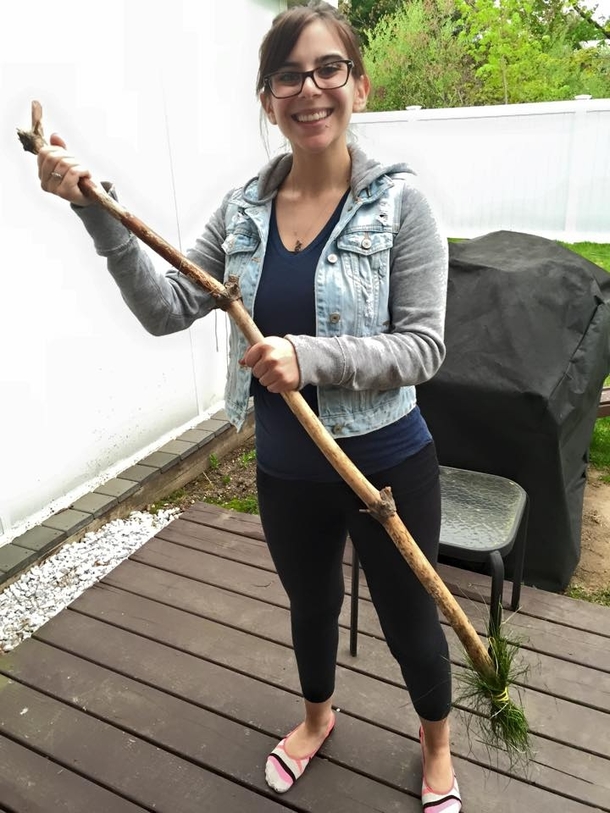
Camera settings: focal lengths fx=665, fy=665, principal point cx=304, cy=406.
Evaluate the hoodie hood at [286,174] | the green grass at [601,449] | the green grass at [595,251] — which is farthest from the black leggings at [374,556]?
the green grass at [595,251]

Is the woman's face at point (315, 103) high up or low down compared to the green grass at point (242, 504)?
up

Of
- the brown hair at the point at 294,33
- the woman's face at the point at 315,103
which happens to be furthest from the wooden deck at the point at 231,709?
the brown hair at the point at 294,33

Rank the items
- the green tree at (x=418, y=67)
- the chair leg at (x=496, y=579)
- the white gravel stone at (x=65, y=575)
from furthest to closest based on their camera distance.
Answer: the green tree at (x=418, y=67)
the white gravel stone at (x=65, y=575)
the chair leg at (x=496, y=579)

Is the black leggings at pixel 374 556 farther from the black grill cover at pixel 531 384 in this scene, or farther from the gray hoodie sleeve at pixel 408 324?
the black grill cover at pixel 531 384

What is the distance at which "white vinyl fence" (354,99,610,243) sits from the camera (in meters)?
8.20

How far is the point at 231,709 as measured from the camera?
2061 mm

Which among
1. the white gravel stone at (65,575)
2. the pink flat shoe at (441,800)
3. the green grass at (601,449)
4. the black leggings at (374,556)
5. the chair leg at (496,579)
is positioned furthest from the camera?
the green grass at (601,449)

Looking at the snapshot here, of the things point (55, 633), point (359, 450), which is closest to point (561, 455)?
point (359, 450)

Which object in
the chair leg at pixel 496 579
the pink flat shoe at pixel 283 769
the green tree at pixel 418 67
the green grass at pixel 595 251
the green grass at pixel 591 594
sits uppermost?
the green tree at pixel 418 67

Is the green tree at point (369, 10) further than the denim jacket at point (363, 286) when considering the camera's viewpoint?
Yes

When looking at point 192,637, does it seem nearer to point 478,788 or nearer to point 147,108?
point 478,788

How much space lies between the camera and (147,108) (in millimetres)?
3090

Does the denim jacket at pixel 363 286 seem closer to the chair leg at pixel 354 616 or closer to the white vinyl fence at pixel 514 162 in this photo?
the chair leg at pixel 354 616

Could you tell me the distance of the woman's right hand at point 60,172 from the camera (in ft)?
3.70
